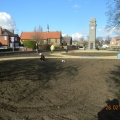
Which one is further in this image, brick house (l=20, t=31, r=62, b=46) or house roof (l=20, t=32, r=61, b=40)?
brick house (l=20, t=31, r=62, b=46)

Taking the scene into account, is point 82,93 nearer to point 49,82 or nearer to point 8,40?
point 49,82

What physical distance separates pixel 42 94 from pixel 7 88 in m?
1.52

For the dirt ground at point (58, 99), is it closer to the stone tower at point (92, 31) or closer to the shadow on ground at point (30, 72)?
the shadow on ground at point (30, 72)

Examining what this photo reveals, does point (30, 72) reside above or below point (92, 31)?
below

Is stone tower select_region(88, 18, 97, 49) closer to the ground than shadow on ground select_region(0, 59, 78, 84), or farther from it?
farther from it

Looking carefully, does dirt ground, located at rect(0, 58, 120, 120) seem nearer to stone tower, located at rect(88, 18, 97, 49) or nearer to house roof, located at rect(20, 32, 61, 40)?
stone tower, located at rect(88, 18, 97, 49)
